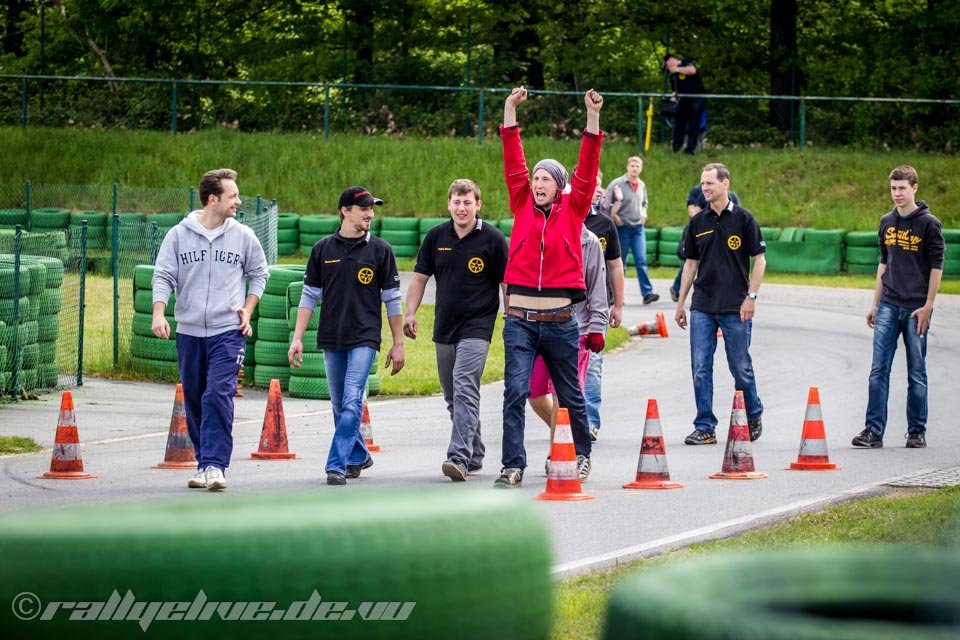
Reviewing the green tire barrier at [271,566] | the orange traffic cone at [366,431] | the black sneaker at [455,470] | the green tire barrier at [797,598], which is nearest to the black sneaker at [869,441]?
the black sneaker at [455,470]

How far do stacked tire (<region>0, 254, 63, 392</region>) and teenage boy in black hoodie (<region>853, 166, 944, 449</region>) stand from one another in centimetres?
742

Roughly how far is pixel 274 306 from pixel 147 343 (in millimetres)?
1872

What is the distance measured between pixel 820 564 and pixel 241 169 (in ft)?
113

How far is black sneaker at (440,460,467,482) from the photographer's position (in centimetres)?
971

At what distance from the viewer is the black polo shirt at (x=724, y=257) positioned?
38.8 feet

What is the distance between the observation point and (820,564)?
3.10 m

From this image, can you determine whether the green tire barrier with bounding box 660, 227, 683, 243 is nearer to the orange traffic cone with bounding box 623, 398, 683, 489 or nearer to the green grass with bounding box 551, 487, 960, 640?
the orange traffic cone with bounding box 623, 398, 683, 489

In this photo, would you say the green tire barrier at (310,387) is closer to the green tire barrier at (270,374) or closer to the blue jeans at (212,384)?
the green tire barrier at (270,374)

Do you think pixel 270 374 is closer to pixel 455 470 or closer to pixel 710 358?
pixel 710 358

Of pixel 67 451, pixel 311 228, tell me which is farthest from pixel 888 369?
pixel 311 228

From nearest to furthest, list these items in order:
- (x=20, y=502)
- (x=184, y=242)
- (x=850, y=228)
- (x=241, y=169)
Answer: (x=20, y=502), (x=184, y=242), (x=850, y=228), (x=241, y=169)

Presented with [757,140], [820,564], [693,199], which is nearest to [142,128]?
[757,140]

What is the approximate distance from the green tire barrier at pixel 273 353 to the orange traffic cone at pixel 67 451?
4919 millimetres

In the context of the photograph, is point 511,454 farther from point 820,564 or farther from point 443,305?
point 820,564
